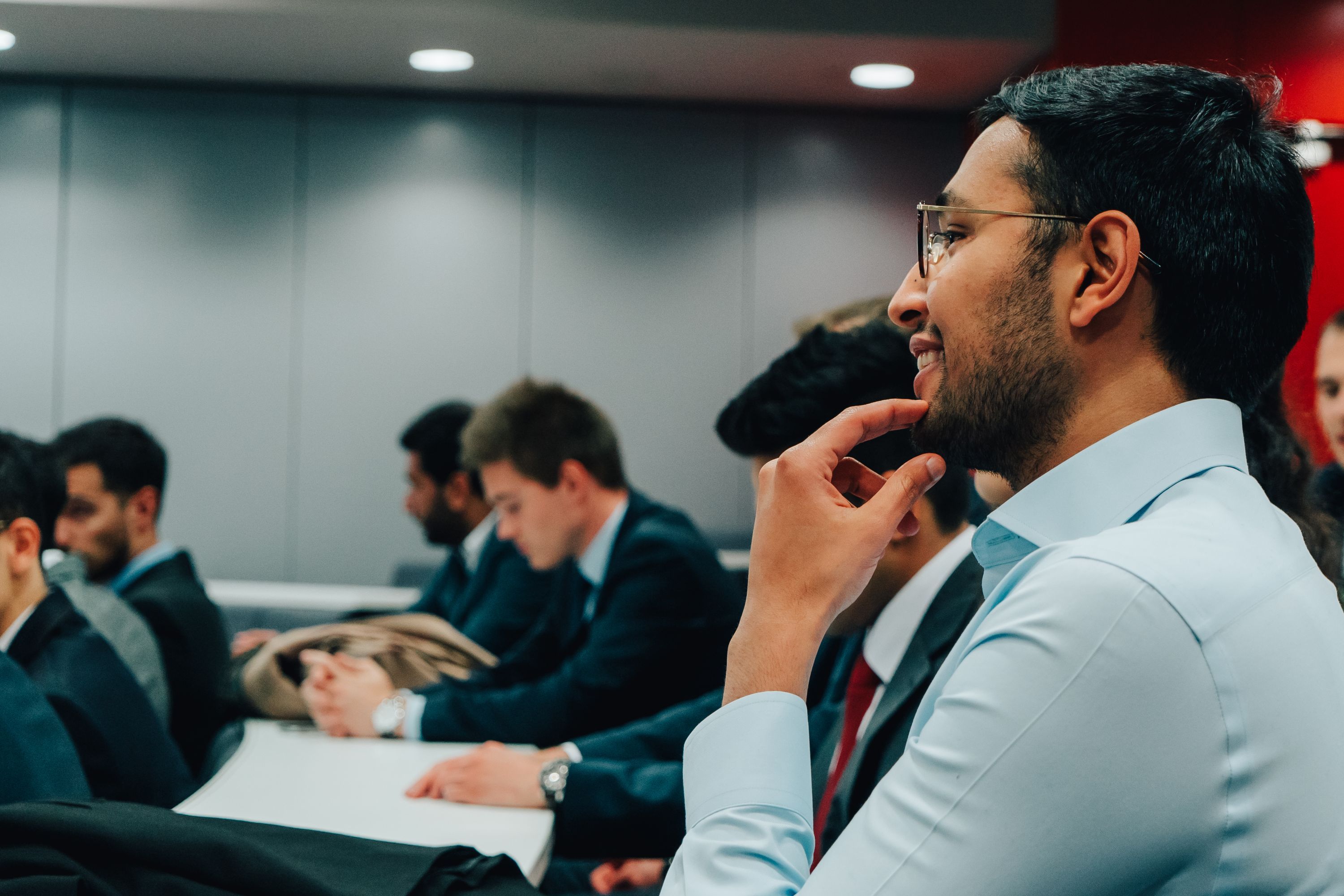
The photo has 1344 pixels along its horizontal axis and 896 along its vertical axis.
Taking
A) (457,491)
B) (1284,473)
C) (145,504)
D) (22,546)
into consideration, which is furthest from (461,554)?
(1284,473)

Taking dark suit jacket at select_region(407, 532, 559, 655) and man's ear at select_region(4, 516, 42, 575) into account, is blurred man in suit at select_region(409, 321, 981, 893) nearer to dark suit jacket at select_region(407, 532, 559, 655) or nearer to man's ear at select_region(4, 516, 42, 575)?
man's ear at select_region(4, 516, 42, 575)

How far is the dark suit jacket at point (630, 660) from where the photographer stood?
7.12ft

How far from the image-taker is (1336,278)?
10.5 feet

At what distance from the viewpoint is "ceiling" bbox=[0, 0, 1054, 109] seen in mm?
3752

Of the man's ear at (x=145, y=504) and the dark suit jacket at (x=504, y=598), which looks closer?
the man's ear at (x=145, y=504)

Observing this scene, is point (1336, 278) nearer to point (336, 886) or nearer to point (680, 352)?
point (680, 352)

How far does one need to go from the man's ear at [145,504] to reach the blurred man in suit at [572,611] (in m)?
0.84

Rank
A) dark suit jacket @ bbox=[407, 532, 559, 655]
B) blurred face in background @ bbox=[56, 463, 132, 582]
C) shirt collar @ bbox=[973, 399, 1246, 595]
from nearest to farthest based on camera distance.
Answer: shirt collar @ bbox=[973, 399, 1246, 595], blurred face in background @ bbox=[56, 463, 132, 582], dark suit jacket @ bbox=[407, 532, 559, 655]

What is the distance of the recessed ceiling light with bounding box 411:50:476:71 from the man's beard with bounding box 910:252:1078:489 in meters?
3.62

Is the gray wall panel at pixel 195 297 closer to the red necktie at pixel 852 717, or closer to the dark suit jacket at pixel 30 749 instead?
the dark suit jacket at pixel 30 749

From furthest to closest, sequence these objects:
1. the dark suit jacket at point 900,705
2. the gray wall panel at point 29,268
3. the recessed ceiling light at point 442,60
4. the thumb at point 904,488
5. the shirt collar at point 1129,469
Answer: the gray wall panel at point 29,268, the recessed ceiling light at point 442,60, the dark suit jacket at point 900,705, the thumb at point 904,488, the shirt collar at point 1129,469

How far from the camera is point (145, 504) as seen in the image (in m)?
2.89

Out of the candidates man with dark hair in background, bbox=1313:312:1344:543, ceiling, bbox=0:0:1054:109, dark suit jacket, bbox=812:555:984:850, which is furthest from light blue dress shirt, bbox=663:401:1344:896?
ceiling, bbox=0:0:1054:109

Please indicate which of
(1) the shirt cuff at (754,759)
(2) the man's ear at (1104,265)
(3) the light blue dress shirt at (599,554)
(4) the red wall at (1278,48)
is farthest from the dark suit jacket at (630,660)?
(4) the red wall at (1278,48)
